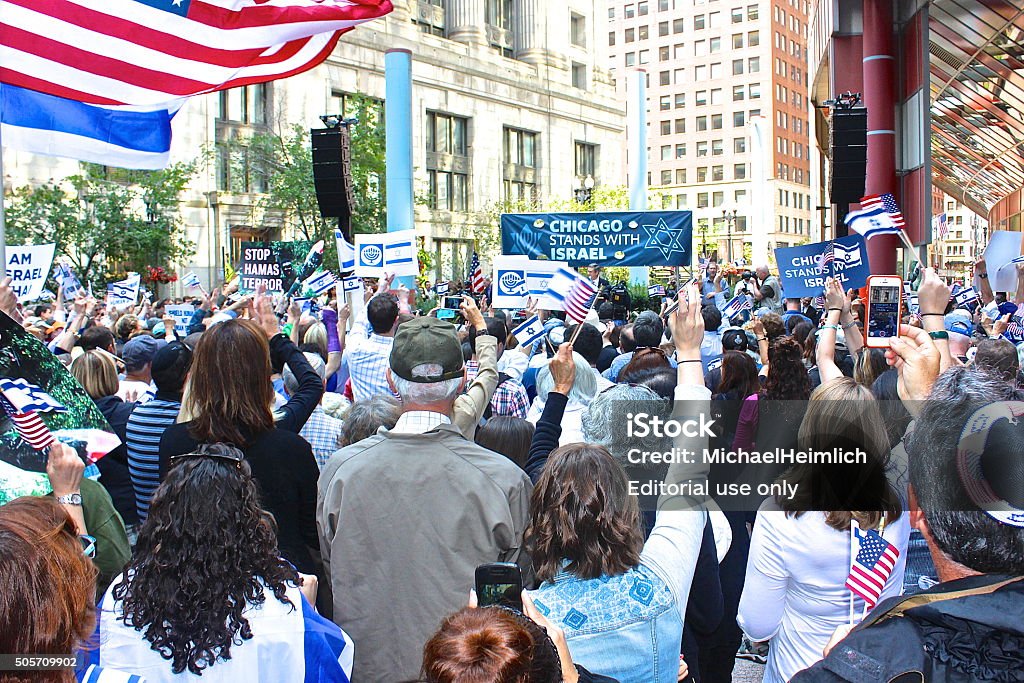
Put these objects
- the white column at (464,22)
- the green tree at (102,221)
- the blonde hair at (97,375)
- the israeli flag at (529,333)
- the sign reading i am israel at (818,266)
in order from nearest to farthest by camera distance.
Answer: the blonde hair at (97,375), the israeli flag at (529,333), the sign reading i am israel at (818,266), the green tree at (102,221), the white column at (464,22)

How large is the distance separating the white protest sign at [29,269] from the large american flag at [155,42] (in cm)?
526

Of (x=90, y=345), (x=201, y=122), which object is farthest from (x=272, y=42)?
(x=201, y=122)

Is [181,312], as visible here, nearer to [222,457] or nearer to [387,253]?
[387,253]

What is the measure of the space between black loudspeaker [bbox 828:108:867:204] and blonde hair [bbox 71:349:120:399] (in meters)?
10.9

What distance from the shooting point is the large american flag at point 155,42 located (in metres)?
6.04

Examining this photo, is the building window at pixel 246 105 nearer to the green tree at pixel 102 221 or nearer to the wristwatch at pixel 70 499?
the green tree at pixel 102 221

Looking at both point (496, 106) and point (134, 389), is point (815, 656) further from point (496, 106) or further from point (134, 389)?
point (496, 106)

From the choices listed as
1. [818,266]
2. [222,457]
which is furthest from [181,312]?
[222,457]

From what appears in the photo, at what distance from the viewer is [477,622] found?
180cm

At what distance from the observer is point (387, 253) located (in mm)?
11969

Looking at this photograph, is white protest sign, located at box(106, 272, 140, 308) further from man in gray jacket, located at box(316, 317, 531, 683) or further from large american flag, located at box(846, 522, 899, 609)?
large american flag, located at box(846, 522, 899, 609)

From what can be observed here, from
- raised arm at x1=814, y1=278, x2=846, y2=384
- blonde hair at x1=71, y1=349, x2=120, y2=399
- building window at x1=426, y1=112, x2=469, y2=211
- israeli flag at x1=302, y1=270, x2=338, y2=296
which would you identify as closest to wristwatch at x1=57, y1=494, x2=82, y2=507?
blonde hair at x1=71, y1=349, x2=120, y2=399

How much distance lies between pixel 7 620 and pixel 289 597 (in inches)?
35.9

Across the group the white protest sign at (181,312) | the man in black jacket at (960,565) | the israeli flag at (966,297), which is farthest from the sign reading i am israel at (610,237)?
the man in black jacket at (960,565)
